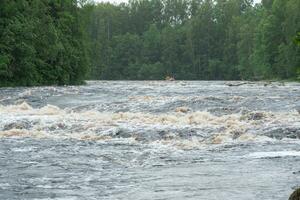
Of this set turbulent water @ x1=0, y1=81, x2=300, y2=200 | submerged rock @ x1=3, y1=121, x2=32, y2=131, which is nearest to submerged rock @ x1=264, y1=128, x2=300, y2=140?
turbulent water @ x1=0, y1=81, x2=300, y2=200

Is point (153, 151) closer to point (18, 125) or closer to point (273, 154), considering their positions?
point (273, 154)

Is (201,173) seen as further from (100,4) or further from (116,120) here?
(100,4)

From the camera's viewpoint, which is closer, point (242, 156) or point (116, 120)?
point (242, 156)

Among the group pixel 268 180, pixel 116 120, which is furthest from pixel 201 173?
pixel 116 120

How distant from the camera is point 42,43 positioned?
150 feet

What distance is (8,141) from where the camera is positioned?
16.8 metres

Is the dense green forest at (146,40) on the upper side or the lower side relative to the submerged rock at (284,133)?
upper

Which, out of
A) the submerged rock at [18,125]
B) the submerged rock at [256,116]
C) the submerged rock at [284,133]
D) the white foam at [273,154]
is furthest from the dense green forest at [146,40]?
the white foam at [273,154]

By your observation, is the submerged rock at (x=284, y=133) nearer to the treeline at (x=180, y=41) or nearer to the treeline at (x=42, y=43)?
the treeline at (x=42, y=43)

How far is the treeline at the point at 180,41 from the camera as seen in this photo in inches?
3982

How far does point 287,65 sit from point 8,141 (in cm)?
5875

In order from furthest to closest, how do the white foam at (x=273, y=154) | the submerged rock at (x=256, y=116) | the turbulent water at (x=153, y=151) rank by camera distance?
the submerged rock at (x=256, y=116), the white foam at (x=273, y=154), the turbulent water at (x=153, y=151)

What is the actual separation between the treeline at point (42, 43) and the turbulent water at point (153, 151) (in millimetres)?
18429

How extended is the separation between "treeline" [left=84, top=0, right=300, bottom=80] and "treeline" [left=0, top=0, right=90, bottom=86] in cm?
4055
